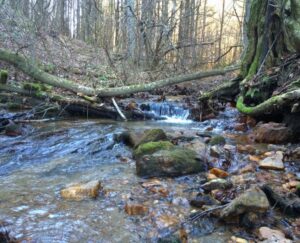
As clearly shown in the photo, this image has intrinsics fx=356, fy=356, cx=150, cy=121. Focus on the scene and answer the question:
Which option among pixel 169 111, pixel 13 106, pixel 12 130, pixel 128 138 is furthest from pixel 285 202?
pixel 13 106

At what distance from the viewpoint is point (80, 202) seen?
405cm

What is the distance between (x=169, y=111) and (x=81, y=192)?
6.24 meters

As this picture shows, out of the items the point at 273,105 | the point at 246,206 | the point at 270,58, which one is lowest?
the point at 246,206

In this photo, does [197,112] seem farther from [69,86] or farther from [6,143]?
[6,143]

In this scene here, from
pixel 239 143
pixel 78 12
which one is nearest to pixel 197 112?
pixel 239 143

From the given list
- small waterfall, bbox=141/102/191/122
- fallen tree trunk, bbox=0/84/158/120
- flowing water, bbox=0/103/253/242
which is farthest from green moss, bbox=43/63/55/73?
flowing water, bbox=0/103/253/242

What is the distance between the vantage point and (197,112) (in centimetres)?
980

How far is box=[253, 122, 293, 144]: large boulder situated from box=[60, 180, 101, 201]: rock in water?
3.49 meters

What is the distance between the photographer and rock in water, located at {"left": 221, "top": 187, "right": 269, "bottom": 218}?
3.43 meters

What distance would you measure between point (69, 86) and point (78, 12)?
1834 centimetres

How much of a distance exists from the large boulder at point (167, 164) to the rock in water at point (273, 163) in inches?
33.4

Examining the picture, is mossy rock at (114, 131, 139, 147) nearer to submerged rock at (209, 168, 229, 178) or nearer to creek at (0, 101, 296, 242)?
creek at (0, 101, 296, 242)

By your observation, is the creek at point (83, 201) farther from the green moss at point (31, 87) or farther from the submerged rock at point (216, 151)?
the green moss at point (31, 87)

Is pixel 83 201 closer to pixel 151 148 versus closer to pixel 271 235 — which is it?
pixel 151 148
